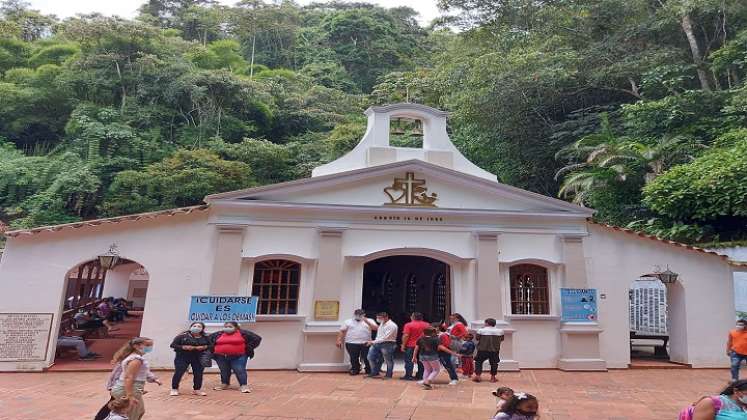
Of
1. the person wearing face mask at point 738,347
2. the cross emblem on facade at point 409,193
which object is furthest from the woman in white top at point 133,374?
the person wearing face mask at point 738,347

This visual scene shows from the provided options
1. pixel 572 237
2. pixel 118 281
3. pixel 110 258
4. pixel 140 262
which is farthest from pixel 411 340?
pixel 118 281

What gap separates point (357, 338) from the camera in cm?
939

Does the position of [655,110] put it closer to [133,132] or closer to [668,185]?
[668,185]

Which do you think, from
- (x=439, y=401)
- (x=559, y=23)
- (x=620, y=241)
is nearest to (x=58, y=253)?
(x=439, y=401)

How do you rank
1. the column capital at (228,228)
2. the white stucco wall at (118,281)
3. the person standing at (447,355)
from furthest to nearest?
the white stucco wall at (118,281) → the column capital at (228,228) → the person standing at (447,355)

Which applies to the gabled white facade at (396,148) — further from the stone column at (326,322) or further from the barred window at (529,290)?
the barred window at (529,290)

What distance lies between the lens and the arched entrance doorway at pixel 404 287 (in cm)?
1404

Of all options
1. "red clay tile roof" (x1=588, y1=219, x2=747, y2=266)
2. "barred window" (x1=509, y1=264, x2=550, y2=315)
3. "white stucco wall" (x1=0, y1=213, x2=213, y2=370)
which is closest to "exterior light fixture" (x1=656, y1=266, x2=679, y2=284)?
"red clay tile roof" (x1=588, y1=219, x2=747, y2=266)

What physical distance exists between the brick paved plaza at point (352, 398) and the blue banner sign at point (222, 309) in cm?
116

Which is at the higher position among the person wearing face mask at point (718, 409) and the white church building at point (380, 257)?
the white church building at point (380, 257)

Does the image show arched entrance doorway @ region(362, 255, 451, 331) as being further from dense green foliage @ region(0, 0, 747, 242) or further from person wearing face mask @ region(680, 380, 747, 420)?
person wearing face mask @ region(680, 380, 747, 420)

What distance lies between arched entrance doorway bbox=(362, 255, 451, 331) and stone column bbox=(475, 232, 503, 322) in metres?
2.91

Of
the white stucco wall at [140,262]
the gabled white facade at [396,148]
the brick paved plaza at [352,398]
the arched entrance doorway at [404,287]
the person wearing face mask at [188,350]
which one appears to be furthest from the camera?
the arched entrance doorway at [404,287]

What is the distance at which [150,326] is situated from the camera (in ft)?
31.5
